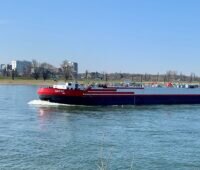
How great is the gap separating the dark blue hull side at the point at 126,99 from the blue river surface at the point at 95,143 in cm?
1322

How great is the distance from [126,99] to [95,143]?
30515mm

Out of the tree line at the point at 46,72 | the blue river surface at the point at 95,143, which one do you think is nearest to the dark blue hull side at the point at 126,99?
the blue river surface at the point at 95,143

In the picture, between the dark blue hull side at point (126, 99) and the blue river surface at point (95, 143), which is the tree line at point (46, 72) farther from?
the blue river surface at point (95, 143)

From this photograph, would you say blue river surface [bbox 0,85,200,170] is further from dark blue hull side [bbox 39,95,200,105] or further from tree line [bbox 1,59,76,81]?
tree line [bbox 1,59,76,81]

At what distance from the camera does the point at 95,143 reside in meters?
24.1

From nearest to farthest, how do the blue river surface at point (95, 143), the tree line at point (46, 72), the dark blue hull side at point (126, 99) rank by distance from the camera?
the blue river surface at point (95, 143)
the dark blue hull side at point (126, 99)
the tree line at point (46, 72)

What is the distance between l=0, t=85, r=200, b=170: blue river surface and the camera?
19.2 meters

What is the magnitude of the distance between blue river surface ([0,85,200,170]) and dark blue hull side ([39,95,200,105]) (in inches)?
520

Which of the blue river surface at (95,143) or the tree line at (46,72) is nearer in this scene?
the blue river surface at (95,143)

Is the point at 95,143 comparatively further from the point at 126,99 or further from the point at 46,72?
the point at 46,72

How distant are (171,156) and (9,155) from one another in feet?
23.1

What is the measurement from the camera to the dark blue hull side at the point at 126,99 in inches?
1981

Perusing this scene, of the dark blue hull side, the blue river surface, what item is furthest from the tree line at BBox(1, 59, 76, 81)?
the blue river surface

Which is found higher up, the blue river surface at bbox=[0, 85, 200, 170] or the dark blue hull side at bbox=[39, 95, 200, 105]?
the dark blue hull side at bbox=[39, 95, 200, 105]
